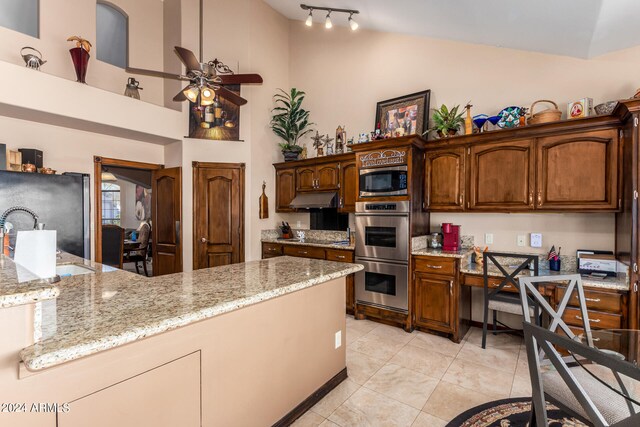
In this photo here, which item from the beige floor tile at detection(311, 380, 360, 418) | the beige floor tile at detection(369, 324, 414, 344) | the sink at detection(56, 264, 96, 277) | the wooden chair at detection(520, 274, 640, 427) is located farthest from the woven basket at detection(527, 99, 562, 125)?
the sink at detection(56, 264, 96, 277)

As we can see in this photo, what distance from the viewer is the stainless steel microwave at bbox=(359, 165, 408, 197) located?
11.8 feet

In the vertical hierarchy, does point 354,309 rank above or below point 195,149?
below

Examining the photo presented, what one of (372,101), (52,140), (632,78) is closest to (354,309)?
(372,101)

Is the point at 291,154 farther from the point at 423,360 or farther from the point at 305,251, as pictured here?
the point at 423,360

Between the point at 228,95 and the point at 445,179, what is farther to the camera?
the point at 445,179

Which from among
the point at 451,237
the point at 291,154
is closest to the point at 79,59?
the point at 291,154

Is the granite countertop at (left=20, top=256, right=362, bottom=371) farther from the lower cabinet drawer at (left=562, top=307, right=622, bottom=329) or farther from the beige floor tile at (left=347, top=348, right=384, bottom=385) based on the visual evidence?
the lower cabinet drawer at (left=562, top=307, right=622, bottom=329)

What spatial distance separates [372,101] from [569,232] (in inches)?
116

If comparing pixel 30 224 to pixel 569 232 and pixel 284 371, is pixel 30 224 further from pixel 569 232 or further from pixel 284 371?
pixel 569 232

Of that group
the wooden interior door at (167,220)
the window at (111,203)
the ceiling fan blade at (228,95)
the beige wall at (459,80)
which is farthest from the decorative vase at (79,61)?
the window at (111,203)

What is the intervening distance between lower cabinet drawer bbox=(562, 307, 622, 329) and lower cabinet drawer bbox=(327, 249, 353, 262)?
7.46ft

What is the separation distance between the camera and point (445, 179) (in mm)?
3559

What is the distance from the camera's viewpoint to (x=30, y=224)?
312 centimetres

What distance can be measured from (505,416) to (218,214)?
411 centimetres
